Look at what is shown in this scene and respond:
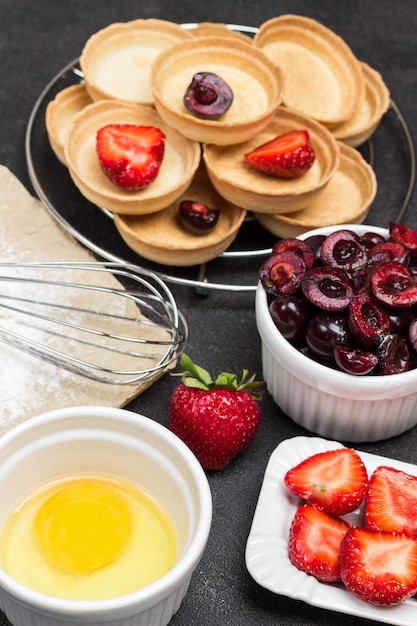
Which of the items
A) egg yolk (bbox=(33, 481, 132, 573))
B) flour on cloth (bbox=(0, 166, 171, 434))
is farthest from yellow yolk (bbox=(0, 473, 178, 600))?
flour on cloth (bbox=(0, 166, 171, 434))

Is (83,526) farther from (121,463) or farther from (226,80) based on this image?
(226,80)

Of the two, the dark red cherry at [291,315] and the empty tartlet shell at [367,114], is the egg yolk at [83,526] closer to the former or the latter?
the dark red cherry at [291,315]

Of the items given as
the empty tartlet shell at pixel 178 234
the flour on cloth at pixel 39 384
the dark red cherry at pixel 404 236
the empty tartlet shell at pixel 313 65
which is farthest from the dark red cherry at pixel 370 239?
the empty tartlet shell at pixel 313 65

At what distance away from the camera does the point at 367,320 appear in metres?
1.39

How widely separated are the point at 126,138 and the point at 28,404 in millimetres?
547

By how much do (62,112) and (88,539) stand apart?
101 centimetres

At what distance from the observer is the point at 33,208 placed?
1857mm

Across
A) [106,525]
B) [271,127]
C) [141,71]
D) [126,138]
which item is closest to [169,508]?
[106,525]

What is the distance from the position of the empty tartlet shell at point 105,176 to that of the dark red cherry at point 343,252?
13.2 inches

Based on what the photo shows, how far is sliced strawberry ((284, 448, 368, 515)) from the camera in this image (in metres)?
1.35

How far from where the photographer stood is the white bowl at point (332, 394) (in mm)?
1431

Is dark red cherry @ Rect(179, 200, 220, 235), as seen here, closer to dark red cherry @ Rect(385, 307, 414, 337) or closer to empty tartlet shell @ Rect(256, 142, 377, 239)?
empty tartlet shell @ Rect(256, 142, 377, 239)

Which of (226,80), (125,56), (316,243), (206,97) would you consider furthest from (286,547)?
(125,56)

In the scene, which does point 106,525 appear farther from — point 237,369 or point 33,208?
point 33,208
